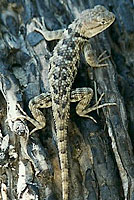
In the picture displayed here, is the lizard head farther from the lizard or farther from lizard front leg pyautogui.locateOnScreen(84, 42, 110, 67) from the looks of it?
lizard front leg pyautogui.locateOnScreen(84, 42, 110, 67)

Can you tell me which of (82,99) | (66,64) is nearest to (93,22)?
(66,64)

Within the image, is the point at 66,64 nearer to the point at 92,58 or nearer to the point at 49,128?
the point at 92,58

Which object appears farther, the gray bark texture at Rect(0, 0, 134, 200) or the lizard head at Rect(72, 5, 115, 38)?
the lizard head at Rect(72, 5, 115, 38)

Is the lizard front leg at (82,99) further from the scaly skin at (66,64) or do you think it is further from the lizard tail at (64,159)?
the lizard tail at (64,159)

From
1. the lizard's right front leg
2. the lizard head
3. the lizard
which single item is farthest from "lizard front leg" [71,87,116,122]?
the lizard head

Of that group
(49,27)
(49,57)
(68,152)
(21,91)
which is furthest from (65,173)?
(49,27)

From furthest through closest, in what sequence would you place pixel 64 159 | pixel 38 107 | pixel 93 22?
1. pixel 93 22
2. pixel 38 107
3. pixel 64 159
